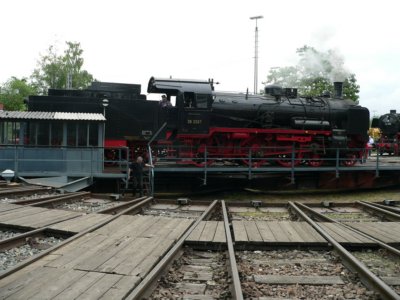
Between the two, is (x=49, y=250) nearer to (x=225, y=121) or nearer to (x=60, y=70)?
(x=225, y=121)

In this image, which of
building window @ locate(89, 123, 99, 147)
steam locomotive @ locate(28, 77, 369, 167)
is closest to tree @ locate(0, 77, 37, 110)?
steam locomotive @ locate(28, 77, 369, 167)

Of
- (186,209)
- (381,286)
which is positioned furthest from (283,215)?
(381,286)

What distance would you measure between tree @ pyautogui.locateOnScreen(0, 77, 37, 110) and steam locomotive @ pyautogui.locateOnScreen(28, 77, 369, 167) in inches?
1633

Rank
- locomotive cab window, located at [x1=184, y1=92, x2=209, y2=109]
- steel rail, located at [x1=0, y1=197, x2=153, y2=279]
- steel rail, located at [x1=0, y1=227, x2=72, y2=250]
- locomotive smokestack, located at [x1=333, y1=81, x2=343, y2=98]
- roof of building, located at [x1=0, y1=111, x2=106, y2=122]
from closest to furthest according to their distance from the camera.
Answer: steel rail, located at [x1=0, y1=197, x2=153, y2=279] → steel rail, located at [x1=0, y1=227, x2=72, y2=250] → roof of building, located at [x1=0, y1=111, x2=106, y2=122] → locomotive cab window, located at [x1=184, y1=92, x2=209, y2=109] → locomotive smokestack, located at [x1=333, y1=81, x2=343, y2=98]

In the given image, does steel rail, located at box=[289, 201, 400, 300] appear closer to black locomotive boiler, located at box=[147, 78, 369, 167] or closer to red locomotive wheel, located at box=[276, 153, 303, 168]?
black locomotive boiler, located at box=[147, 78, 369, 167]

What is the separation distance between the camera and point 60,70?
52.3 meters

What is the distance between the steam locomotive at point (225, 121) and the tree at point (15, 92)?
4147 centimetres

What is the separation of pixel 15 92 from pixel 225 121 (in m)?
49.5

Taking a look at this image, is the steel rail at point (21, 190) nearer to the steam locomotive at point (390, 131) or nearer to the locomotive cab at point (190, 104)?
the locomotive cab at point (190, 104)

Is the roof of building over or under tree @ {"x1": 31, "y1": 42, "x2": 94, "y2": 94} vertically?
under

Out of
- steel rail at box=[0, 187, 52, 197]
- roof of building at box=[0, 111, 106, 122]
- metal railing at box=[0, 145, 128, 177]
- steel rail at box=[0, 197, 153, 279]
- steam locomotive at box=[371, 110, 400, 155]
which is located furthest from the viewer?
steam locomotive at box=[371, 110, 400, 155]

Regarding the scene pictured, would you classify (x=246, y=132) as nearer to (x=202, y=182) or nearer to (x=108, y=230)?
(x=202, y=182)

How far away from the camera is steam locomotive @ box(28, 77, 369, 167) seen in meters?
14.5

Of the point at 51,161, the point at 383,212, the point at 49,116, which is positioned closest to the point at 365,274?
the point at 383,212
